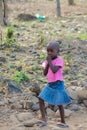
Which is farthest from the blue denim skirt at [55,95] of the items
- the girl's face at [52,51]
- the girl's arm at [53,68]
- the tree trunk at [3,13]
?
the tree trunk at [3,13]

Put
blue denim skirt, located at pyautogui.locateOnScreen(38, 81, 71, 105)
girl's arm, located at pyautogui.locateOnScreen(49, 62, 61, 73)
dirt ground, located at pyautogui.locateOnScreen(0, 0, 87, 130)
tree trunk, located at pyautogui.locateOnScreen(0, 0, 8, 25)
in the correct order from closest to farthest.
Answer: girl's arm, located at pyautogui.locateOnScreen(49, 62, 61, 73), blue denim skirt, located at pyautogui.locateOnScreen(38, 81, 71, 105), tree trunk, located at pyautogui.locateOnScreen(0, 0, 8, 25), dirt ground, located at pyautogui.locateOnScreen(0, 0, 87, 130)

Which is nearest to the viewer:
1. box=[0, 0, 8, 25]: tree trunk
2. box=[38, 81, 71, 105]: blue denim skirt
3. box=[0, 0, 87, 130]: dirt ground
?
box=[38, 81, 71, 105]: blue denim skirt

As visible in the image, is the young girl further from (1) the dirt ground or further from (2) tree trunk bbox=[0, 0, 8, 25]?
(1) the dirt ground

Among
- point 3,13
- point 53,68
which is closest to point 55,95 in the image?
point 53,68

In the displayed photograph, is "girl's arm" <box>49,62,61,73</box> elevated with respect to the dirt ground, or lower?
lower

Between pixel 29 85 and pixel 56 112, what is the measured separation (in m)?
0.97

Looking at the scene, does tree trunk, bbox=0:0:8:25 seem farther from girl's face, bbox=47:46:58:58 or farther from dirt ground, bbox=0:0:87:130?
girl's face, bbox=47:46:58:58

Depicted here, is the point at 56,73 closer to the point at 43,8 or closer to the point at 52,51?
the point at 52,51

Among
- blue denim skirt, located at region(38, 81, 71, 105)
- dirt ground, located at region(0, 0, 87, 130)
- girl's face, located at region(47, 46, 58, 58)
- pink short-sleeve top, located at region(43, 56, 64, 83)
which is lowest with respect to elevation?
blue denim skirt, located at region(38, 81, 71, 105)

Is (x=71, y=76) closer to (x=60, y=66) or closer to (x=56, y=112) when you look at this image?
(x=56, y=112)

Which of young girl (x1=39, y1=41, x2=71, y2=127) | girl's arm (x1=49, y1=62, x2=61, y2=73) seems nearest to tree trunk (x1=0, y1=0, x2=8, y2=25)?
young girl (x1=39, y1=41, x2=71, y2=127)

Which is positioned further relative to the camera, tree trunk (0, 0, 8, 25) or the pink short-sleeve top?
tree trunk (0, 0, 8, 25)

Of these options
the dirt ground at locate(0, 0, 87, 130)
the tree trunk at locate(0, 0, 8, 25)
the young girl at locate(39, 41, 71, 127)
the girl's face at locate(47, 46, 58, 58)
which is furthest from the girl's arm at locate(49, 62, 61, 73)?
the dirt ground at locate(0, 0, 87, 130)

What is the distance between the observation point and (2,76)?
21.3 feet
